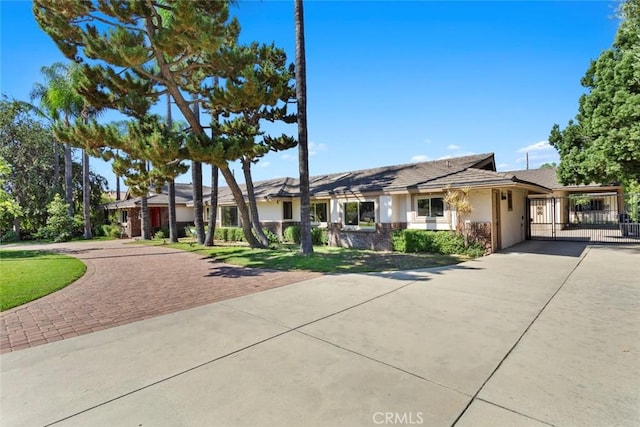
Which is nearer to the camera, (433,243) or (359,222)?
(433,243)

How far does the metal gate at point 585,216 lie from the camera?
18.2 metres

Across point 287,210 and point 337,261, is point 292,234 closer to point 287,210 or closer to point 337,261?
point 287,210

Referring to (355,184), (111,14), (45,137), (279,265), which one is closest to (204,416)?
(279,265)

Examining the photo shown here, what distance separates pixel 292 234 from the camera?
1912 cm

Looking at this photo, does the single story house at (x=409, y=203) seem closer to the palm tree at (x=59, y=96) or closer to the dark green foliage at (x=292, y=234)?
the dark green foliage at (x=292, y=234)

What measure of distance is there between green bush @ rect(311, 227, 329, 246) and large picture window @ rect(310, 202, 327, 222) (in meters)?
0.79

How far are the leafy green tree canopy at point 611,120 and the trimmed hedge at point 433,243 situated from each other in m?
7.17

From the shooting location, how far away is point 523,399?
309 centimetres

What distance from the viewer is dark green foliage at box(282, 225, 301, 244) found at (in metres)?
18.9

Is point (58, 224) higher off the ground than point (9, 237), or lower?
higher

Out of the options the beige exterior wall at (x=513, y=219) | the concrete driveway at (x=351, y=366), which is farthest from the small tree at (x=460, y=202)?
the concrete driveway at (x=351, y=366)

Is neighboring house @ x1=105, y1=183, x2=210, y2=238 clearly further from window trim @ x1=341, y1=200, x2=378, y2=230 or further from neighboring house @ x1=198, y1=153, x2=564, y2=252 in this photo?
window trim @ x1=341, y1=200, x2=378, y2=230

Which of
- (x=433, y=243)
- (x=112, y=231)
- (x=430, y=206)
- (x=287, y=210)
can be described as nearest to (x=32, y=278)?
(x=287, y=210)

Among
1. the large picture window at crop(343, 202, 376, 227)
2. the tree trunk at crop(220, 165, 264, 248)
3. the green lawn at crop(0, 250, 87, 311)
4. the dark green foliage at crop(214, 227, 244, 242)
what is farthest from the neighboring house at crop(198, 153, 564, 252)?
the green lawn at crop(0, 250, 87, 311)
